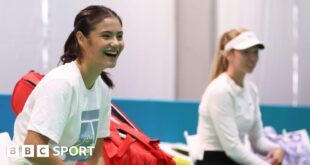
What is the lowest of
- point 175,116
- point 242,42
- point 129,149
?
point 175,116

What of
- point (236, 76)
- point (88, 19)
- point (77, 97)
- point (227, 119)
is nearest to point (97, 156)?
point (77, 97)

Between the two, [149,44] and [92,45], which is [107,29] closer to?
[92,45]

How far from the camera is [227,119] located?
103 inches

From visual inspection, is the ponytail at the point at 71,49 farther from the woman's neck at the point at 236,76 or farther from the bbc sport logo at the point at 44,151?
the woman's neck at the point at 236,76

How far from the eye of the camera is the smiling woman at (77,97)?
1.61m

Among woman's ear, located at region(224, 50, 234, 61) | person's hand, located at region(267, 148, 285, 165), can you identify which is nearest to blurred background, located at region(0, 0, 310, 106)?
woman's ear, located at region(224, 50, 234, 61)

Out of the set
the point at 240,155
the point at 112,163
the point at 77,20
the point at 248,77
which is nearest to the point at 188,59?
the point at 248,77

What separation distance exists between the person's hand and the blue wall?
94cm

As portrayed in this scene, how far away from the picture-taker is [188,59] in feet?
14.2

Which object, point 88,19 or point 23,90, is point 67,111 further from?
point 23,90

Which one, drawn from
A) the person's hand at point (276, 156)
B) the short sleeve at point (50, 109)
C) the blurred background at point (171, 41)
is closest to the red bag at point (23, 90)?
the short sleeve at point (50, 109)

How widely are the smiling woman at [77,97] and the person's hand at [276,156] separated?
1.16 meters

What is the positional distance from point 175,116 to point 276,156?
1038mm

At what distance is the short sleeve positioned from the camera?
5.26ft
